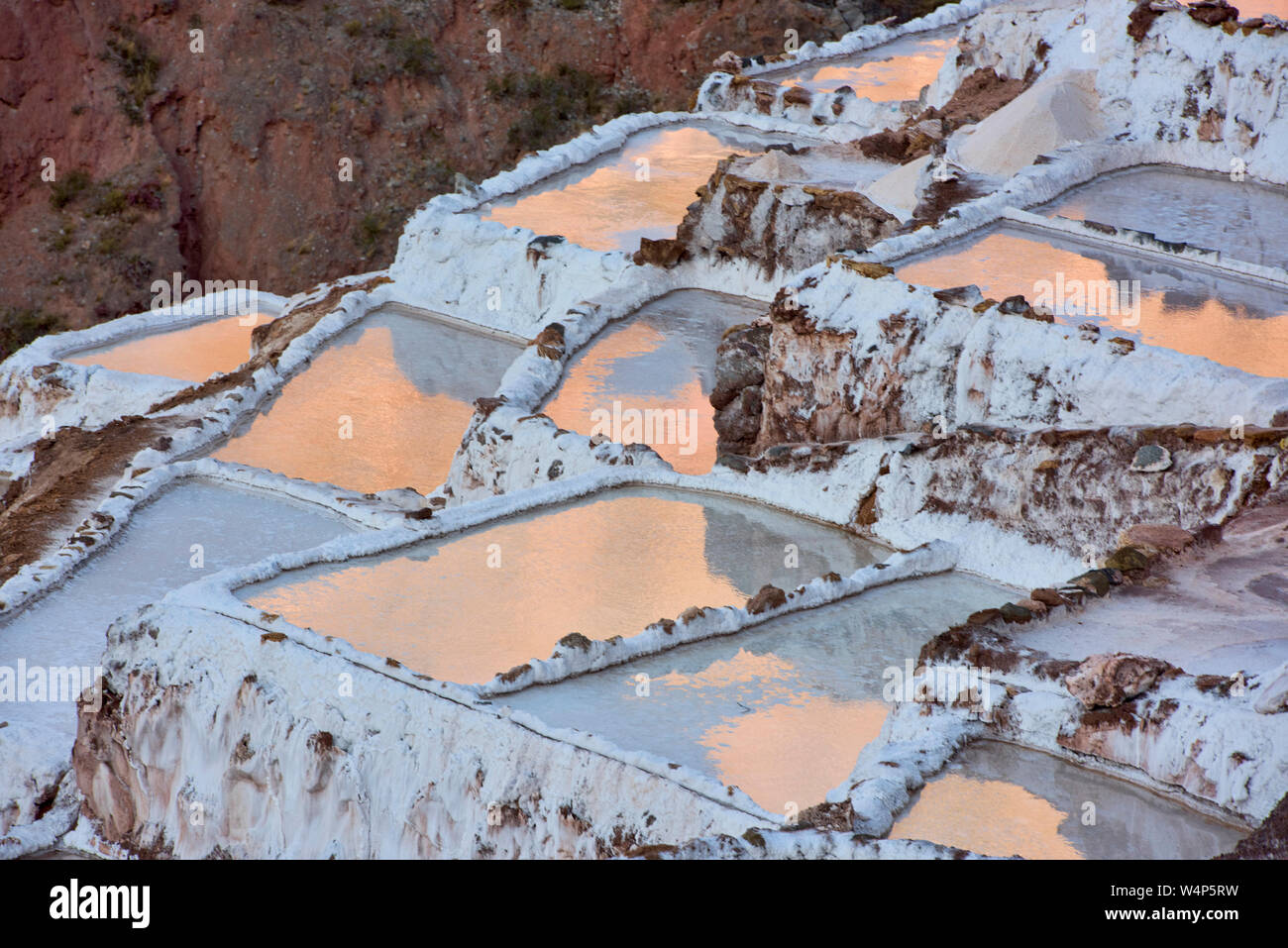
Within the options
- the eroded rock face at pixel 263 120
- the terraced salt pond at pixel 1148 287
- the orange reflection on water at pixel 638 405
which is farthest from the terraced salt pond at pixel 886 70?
the eroded rock face at pixel 263 120

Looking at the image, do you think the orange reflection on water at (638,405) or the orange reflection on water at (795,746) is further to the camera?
the orange reflection on water at (638,405)

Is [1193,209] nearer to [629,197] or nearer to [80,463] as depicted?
[629,197]

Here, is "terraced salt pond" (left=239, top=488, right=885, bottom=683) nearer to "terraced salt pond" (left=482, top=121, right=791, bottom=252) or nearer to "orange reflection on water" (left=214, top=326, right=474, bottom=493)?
"orange reflection on water" (left=214, top=326, right=474, bottom=493)

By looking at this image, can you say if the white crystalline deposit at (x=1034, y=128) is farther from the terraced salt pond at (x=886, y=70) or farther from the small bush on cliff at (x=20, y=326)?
the small bush on cliff at (x=20, y=326)

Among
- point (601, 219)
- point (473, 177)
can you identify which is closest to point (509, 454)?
point (601, 219)

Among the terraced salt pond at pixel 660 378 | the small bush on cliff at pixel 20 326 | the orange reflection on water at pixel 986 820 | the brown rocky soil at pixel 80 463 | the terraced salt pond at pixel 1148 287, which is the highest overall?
the terraced salt pond at pixel 1148 287

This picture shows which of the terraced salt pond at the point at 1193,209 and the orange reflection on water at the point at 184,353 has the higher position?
the terraced salt pond at the point at 1193,209

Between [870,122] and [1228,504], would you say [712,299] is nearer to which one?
[870,122]
